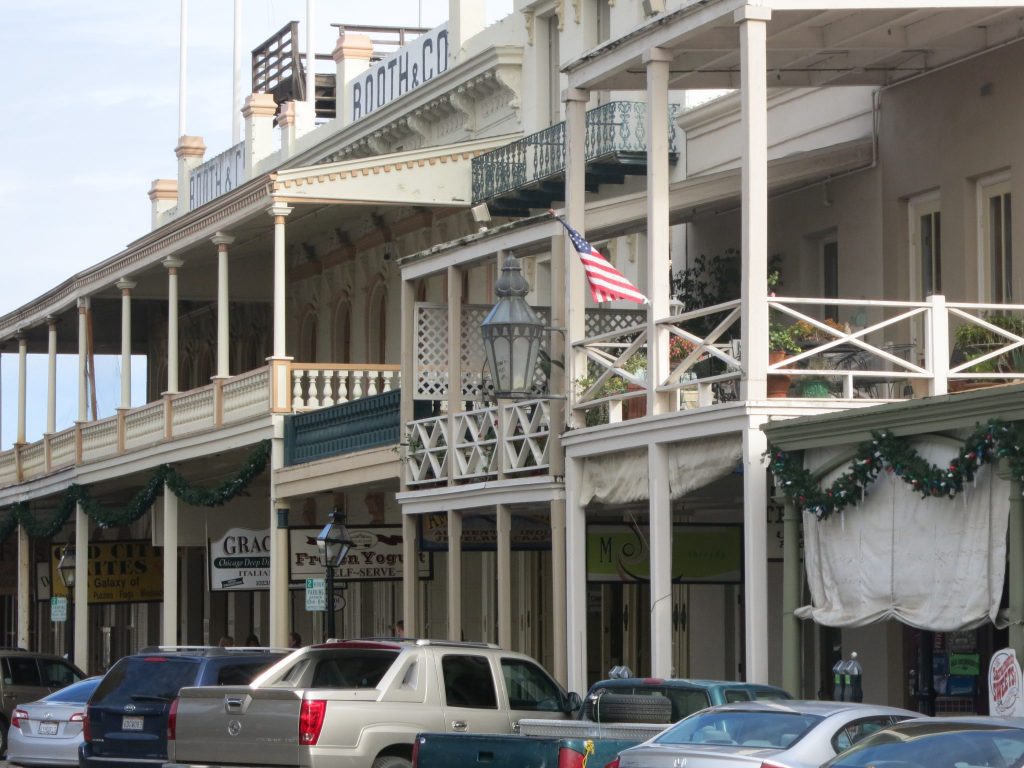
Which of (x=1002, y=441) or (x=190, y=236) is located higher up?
(x=190, y=236)

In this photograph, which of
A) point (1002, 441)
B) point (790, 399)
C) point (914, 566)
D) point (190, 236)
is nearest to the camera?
point (1002, 441)

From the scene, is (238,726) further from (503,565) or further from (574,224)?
(574,224)

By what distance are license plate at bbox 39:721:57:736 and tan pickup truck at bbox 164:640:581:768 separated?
270 inches

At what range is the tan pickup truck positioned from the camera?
1552 centimetres

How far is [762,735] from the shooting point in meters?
12.1

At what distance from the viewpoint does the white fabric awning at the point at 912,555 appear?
1428cm

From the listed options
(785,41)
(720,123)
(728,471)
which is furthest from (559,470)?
(720,123)

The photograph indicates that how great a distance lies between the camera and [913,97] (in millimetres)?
21109

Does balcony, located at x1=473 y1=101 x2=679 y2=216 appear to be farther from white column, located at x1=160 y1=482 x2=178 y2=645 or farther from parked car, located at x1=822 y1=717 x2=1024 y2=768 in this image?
parked car, located at x1=822 y1=717 x2=1024 y2=768

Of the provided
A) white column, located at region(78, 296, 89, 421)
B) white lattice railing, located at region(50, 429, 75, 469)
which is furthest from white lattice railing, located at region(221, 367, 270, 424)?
white lattice railing, located at region(50, 429, 75, 469)

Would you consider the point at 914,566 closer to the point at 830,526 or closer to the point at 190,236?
the point at 830,526

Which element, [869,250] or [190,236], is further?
[190,236]

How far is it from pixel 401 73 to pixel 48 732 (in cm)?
1519

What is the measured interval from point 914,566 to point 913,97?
24.6 ft
